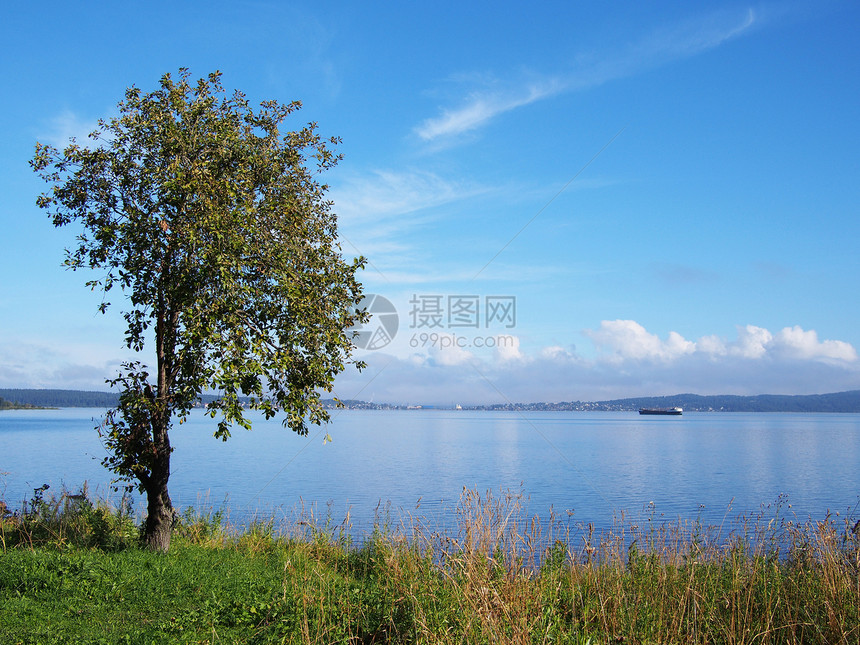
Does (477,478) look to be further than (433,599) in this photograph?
Yes

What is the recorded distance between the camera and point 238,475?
116ft

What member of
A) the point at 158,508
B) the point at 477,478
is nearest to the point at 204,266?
the point at 158,508

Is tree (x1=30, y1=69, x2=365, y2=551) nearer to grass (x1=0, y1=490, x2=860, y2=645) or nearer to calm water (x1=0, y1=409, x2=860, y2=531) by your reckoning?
grass (x1=0, y1=490, x2=860, y2=645)

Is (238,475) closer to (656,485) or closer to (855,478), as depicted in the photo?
(656,485)

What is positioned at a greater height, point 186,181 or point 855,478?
point 186,181

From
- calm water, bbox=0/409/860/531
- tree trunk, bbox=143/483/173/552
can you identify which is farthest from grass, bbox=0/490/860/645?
calm water, bbox=0/409/860/531

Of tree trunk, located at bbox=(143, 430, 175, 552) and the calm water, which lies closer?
tree trunk, located at bbox=(143, 430, 175, 552)

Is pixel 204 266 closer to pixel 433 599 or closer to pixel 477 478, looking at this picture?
pixel 433 599

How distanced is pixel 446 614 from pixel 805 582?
5.19 metres

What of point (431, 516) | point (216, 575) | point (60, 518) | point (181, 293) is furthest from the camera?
point (431, 516)

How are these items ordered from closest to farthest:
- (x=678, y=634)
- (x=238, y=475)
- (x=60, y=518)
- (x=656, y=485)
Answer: (x=678, y=634), (x=60, y=518), (x=656, y=485), (x=238, y=475)

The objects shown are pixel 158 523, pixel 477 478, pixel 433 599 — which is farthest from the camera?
pixel 477 478

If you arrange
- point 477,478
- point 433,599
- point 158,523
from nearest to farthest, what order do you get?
point 433,599
point 158,523
point 477,478

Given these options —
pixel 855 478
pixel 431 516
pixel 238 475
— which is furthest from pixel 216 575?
pixel 855 478
